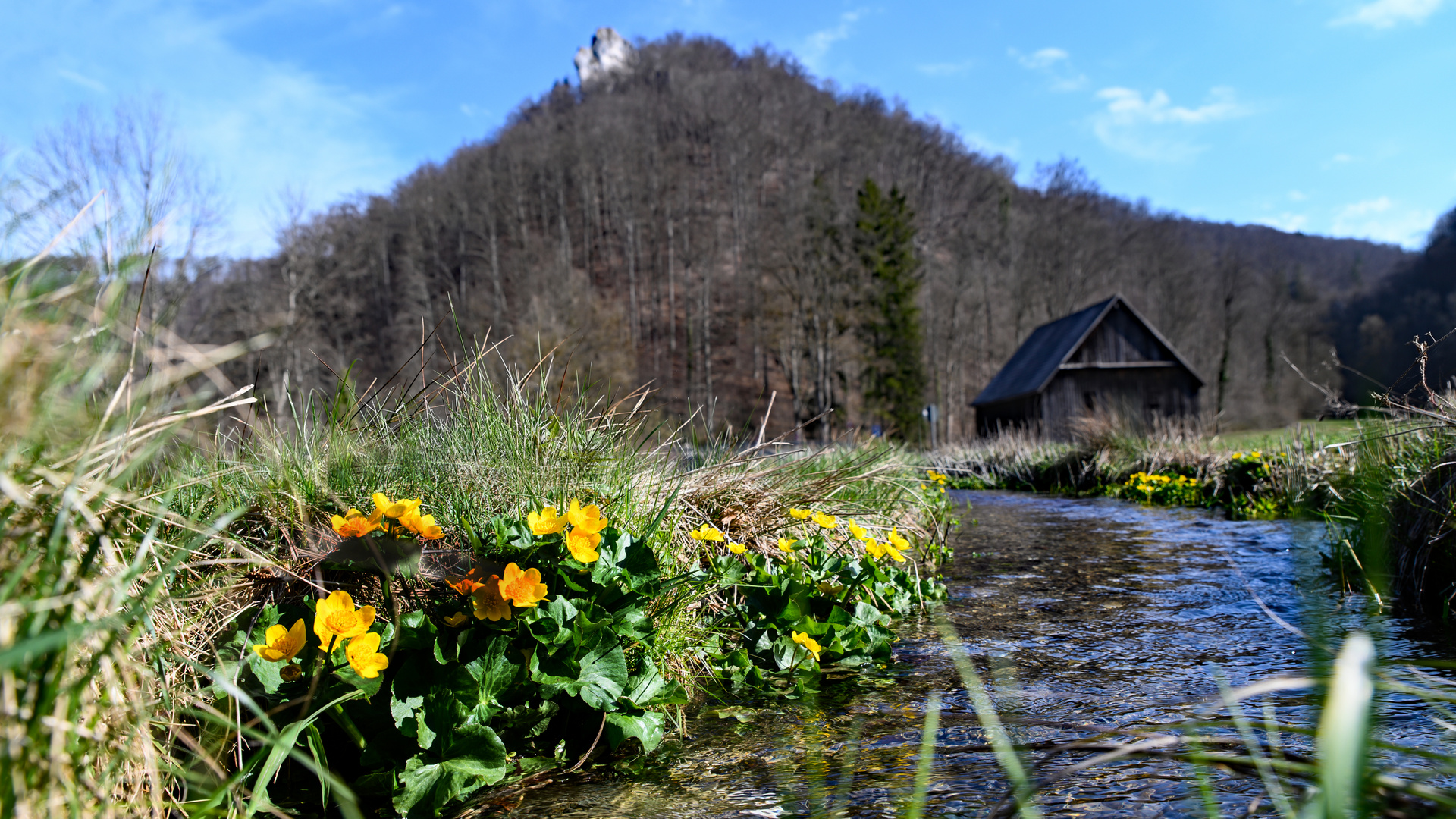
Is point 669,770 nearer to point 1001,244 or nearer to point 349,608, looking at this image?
point 349,608

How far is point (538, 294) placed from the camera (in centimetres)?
3198

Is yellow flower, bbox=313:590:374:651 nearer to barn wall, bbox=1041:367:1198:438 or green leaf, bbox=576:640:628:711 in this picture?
green leaf, bbox=576:640:628:711

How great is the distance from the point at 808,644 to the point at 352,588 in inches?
58.0

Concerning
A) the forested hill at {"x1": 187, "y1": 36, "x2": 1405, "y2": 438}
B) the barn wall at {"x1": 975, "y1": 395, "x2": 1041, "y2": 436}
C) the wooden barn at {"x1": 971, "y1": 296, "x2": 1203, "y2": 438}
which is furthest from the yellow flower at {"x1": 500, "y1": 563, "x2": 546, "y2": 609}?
the forested hill at {"x1": 187, "y1": 36, "x2": 1405, "y2": 438}

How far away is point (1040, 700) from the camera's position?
2.34m

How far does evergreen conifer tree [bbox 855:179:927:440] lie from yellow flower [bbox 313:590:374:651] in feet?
107

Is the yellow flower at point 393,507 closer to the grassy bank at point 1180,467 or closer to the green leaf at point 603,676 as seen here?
the green leaf at point 603,676

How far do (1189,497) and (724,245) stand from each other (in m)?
38.3

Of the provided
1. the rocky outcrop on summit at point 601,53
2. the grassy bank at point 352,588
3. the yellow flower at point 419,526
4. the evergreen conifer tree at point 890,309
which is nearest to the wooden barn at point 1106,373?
the evergreen conifer tree at point 890,309

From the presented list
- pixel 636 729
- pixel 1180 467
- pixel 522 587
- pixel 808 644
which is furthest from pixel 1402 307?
pixel 522 587

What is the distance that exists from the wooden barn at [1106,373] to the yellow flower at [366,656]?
23281 mm

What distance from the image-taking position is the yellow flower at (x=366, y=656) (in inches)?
63.6

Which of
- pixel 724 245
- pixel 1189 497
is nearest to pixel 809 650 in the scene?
pixel 1189 497

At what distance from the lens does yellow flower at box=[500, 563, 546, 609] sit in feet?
5.93
